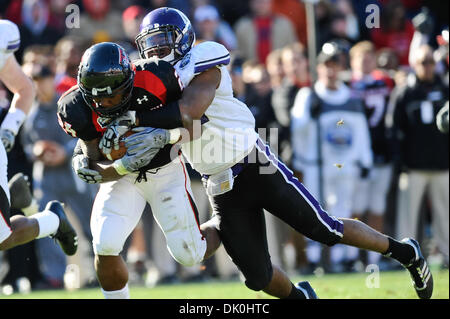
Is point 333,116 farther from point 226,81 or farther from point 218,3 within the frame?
point 226,81

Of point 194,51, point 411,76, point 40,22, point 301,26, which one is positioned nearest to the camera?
point 194,51

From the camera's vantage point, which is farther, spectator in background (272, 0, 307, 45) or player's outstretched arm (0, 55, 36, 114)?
spectator in background (272, 0, 307, 45)

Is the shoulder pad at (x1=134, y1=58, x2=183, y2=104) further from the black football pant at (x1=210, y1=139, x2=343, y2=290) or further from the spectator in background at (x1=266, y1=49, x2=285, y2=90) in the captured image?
the spectator in background at (x1=266, y1=49, x2=285, y2=90)

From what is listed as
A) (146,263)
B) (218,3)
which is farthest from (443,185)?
(218,3)

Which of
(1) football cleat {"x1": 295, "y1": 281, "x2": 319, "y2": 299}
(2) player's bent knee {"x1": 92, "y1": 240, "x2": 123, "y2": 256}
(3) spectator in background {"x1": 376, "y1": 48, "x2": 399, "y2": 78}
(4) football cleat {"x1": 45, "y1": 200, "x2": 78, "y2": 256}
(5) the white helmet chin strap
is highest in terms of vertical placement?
(5) the white helmet chin strap

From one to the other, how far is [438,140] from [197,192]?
2.23 meters

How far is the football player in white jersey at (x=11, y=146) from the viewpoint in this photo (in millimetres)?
4996

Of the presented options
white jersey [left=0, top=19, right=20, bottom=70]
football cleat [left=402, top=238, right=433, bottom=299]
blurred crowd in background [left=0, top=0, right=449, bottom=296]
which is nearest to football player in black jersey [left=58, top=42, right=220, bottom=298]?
white jersey [left=0, top=19, right=20, bottom=70]

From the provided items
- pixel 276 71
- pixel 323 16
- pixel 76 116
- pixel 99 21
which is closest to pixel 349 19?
pixel 323 16

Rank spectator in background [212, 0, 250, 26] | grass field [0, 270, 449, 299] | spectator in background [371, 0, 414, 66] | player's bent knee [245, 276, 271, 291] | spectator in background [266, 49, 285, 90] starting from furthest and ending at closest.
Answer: spectator in background [212, 0, 250, 26], spectator in background [371, 0, 414, 66], spectator in background [266, 49, 285, 90], grass field [0, 270, 449, 299], player's bent knee [245, 276, 271, 291]

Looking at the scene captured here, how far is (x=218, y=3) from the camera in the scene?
9578 mm

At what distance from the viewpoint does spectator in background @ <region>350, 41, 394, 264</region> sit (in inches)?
314

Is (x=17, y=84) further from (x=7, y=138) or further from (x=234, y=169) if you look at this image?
(x=234, y=169)

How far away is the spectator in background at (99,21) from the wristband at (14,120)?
350 cm
